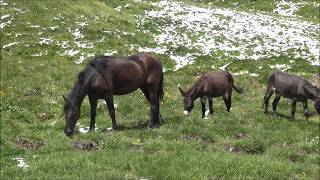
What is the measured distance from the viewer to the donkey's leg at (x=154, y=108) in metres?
19.5

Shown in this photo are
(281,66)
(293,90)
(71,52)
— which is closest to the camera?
(293,90)

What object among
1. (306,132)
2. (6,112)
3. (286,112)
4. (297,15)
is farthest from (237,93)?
(297,15)

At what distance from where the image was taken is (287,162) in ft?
51.2

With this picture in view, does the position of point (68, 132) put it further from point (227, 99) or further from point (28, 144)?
point (227, 99)

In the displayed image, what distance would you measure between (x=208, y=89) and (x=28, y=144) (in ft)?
29.6

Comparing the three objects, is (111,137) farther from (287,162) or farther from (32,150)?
(287,162)

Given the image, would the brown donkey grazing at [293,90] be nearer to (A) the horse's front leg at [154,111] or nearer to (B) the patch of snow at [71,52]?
(A) the horse's front leg at [154,111]

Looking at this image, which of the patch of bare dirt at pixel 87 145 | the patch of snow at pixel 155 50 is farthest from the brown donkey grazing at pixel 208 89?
the patch of snow at pixel 155 50

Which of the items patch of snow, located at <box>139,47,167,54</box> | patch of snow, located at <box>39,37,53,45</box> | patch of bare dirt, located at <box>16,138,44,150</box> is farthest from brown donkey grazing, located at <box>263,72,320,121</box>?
patch of snow, located at <box>39,37,53,45</box>

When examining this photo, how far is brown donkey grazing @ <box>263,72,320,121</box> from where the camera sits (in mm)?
22172

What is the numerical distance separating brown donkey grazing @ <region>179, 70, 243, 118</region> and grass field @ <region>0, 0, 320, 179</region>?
0.74m

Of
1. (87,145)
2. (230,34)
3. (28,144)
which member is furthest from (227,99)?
(230,34)

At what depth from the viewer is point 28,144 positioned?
17.6 metres

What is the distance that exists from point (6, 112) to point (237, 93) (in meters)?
13.2
